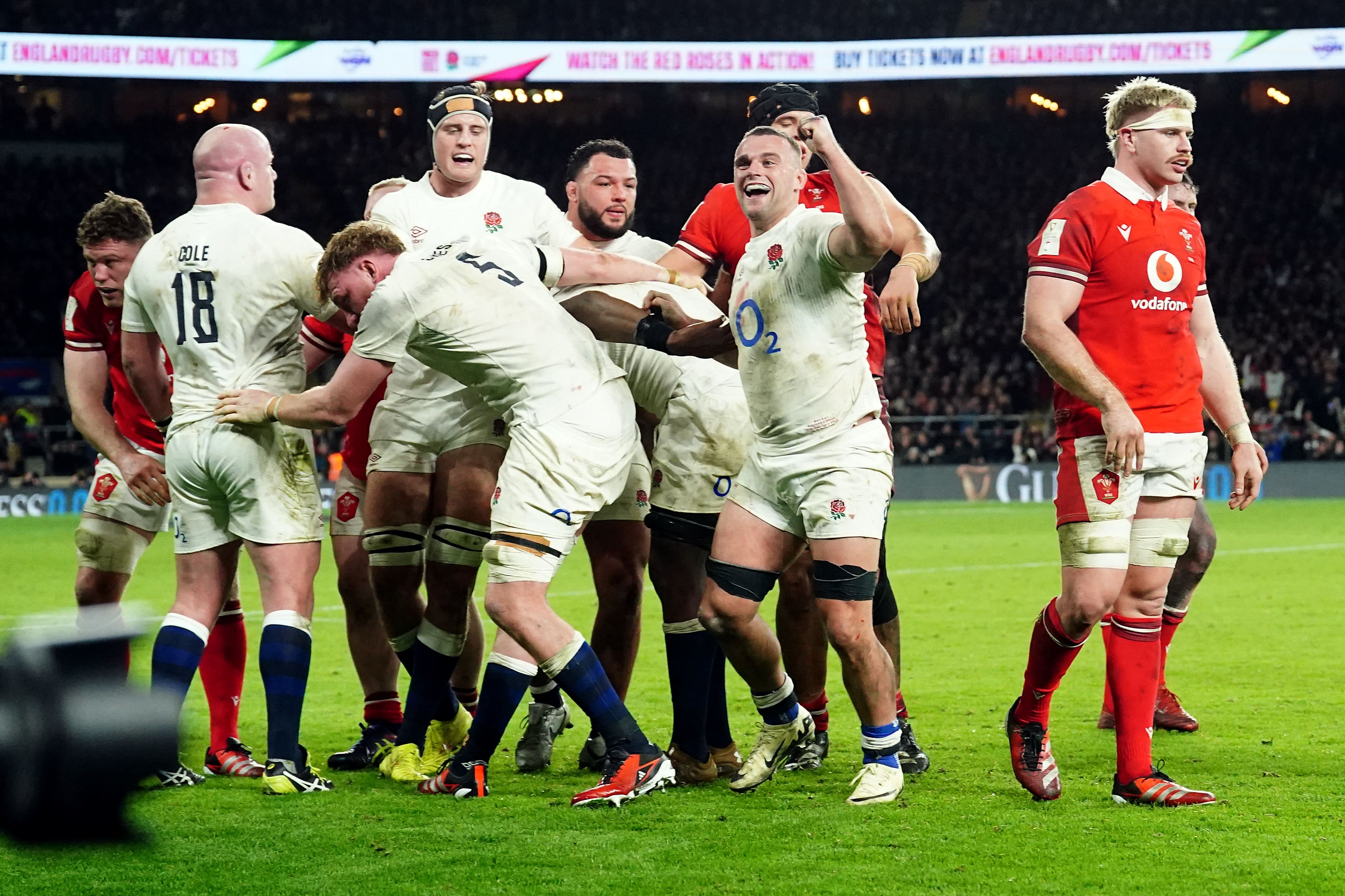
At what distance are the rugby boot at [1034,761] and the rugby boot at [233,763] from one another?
8.53 feet

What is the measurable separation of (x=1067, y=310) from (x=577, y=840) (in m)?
2.15

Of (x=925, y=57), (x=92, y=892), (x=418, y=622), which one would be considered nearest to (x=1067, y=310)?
(x=418, y=622)

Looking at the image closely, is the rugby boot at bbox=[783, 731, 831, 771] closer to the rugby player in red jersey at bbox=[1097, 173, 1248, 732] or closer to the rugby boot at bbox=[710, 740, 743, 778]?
the rugby boot at bbox=[710, 740, 743, 778]

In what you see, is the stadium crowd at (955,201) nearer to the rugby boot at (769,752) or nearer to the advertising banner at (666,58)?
the advertising banner at (666,58)

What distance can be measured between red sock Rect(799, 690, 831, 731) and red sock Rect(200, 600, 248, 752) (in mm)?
Answer: 2098

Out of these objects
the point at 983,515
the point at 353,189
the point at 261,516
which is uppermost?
the point at 353,189

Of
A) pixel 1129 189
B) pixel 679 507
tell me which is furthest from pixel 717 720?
pixel 1129 189

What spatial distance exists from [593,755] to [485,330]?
64.4 inches

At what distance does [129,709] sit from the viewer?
121 cm

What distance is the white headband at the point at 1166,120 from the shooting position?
14.9ft

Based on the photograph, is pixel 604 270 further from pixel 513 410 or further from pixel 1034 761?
pixel 1034 761

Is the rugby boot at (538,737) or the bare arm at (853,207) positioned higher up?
Result: the bare arm at (853,207)

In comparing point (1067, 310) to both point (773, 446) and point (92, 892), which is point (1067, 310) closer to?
point (773, 446)

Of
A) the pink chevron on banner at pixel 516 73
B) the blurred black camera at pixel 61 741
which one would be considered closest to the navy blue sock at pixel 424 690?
the blurred black camera at pixel 61 741
